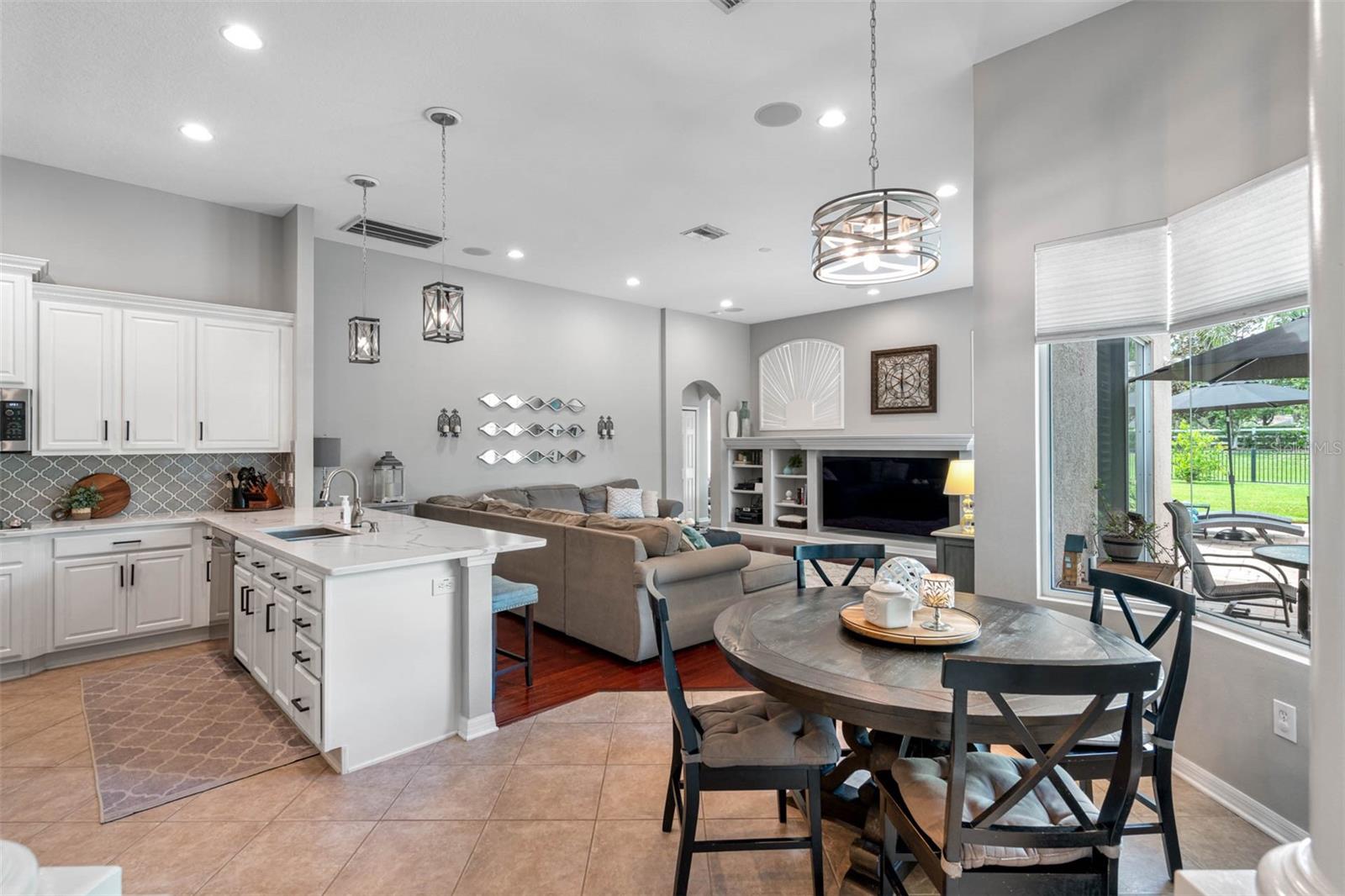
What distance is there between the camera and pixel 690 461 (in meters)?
10.5

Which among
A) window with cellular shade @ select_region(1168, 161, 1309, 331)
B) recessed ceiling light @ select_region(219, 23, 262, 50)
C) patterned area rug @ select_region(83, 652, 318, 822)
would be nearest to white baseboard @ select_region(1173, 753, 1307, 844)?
window with cellular shade @ select_region(1168, 161, 1309, 331)

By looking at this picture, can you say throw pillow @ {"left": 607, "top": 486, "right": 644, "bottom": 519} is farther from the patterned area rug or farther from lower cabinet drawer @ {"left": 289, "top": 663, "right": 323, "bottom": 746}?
lower cabinet drawer @ {"left": 289, "top": 663, "right": 323, "bottom": 746}

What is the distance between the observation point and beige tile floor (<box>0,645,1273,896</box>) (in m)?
2.11

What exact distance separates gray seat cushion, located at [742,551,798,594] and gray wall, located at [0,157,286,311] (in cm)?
406

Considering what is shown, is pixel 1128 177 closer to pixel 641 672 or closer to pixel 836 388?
pixel 641 672

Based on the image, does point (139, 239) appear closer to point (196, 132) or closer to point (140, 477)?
point (196, 132)

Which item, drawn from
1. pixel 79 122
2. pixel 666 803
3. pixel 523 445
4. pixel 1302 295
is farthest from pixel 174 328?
pixel 1302 295

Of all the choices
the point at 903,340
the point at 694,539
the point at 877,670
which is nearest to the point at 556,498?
the point at 694,539

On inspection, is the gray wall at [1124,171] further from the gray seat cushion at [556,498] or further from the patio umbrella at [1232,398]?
the gray seat cushion at [556,498]

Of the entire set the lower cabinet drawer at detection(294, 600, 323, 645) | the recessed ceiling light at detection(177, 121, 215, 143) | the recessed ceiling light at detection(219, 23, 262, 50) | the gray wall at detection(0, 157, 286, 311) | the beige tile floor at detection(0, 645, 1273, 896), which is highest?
the recessed ceiling light at detection(219, 23, 262, 50)

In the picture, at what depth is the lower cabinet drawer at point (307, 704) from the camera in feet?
9.00

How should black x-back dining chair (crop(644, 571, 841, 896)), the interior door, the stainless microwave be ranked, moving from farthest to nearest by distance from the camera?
the interior door
the stainless microwave
black x-back dining chair (crop(644, 571, 841, 896))

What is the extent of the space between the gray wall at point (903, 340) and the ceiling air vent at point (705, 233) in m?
3.26

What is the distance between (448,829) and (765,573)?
2946 millimetres
